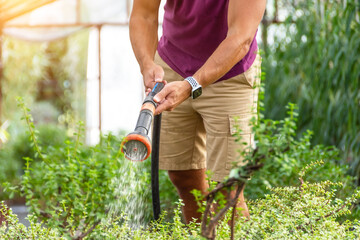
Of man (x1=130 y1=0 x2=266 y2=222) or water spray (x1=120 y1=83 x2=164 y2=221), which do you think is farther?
man (x1=130 y1=0 x2=266 y2=222)

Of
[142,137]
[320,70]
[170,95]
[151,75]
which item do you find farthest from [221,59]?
[320,70]

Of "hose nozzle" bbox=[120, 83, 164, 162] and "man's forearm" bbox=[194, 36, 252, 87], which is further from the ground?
"man's forearm" bbox=[194, 36, 252, 87]

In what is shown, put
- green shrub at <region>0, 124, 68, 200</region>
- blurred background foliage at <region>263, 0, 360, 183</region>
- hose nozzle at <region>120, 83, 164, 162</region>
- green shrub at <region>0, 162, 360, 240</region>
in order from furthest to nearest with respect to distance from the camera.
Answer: green shrub at <region>0, 124, 68, 200</region>
blurred background foliage at <region>263, 0, 360, 183</region>
green shrub at <region>0, 162, 360, 240</region>
hose nozzle at <region>120, 83, 164, 162</region>

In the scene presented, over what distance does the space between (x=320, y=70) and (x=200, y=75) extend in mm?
2086

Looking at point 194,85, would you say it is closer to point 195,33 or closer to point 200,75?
point 200,75

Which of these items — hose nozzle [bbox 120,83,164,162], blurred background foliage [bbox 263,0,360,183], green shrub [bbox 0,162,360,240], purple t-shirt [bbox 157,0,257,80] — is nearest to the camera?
hose nozzle [bbox 120,83,164,162]

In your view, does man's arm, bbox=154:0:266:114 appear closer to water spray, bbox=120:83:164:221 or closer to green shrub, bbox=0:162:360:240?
water spray, bbox=120:83:164:221

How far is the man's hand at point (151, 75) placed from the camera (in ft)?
6.47

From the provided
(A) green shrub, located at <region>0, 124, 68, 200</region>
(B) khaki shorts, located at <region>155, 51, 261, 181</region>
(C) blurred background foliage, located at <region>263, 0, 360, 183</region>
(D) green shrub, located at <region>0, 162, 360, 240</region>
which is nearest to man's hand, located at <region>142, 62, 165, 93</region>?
(B) khaki shorts, located at <region>155, 51, 261, 181</region>

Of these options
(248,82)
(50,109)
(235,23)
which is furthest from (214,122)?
(50,109)

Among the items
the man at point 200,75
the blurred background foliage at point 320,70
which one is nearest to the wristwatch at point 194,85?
the man at point 200,75

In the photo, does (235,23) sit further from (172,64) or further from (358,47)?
(358,47)

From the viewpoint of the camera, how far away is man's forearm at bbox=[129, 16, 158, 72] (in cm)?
219

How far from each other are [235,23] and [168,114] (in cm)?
66
